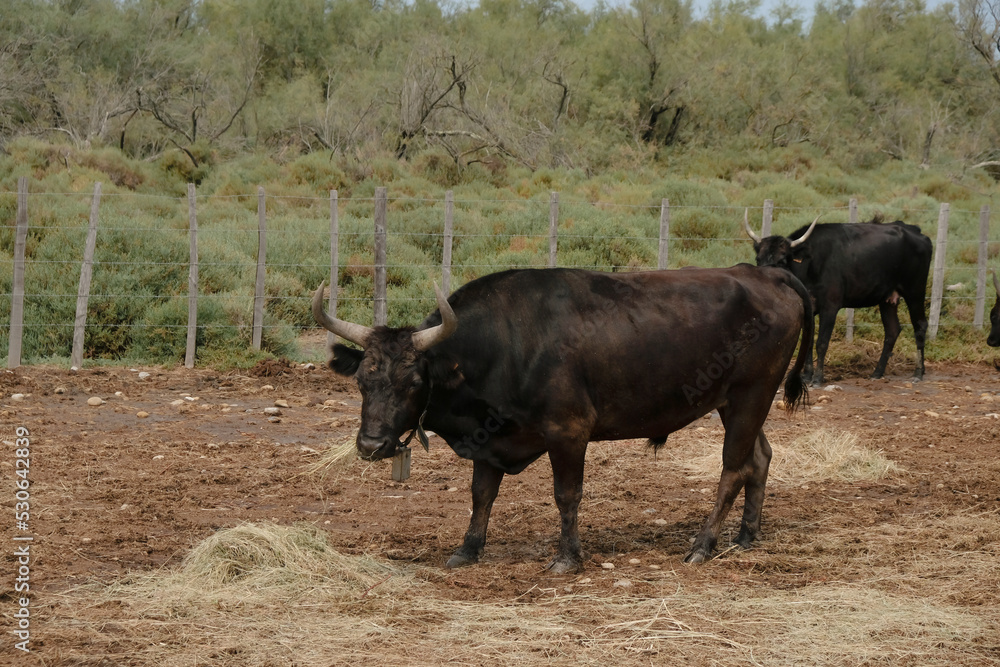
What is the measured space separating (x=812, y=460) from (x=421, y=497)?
3314 mm

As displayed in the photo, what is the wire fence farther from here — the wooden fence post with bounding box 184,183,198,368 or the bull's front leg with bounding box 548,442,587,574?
the bull's front leg with bounding box 548,442,587,574

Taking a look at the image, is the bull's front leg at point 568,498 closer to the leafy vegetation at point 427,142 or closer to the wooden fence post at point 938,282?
the leafy vegetation at point 427,142

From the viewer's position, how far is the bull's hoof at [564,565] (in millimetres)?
6074

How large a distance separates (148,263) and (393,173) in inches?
375

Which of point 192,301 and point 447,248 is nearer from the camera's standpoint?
point 192,301

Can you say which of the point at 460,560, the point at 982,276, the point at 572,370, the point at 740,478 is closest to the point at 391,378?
the point at 572,370

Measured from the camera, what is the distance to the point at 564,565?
6.11m

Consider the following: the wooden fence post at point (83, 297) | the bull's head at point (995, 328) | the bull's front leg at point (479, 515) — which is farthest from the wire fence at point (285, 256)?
the bull's front leg at point (479, 515)

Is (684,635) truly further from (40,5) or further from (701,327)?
(40,5)

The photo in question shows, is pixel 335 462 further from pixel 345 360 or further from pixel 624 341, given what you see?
pixel 624 341

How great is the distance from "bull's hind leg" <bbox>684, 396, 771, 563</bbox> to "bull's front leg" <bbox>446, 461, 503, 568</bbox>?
4.10ft

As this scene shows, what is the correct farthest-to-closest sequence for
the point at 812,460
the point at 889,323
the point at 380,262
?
the point at 889,323, the point at 380,262, the point at 812,460

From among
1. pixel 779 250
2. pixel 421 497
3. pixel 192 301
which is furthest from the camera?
pixel 192 301

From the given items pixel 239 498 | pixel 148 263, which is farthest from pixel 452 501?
pixel 148 263
